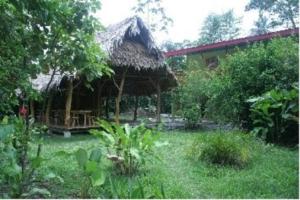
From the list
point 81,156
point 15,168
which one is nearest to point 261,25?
point 81,156

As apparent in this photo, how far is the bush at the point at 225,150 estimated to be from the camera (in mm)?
6039

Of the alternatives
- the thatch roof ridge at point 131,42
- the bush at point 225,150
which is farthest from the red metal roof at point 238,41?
the bush at point 225,150

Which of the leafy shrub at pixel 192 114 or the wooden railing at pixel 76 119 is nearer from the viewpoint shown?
the wooden railing at pixel 76 119

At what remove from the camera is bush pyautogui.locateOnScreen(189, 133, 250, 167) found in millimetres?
6039

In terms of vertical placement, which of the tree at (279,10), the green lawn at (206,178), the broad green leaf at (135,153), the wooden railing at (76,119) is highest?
the tree at (279,10)

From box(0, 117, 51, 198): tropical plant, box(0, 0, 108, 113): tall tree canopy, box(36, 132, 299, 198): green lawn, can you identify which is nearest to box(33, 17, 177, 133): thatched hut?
box(36, 132, 299, 198): green lawn

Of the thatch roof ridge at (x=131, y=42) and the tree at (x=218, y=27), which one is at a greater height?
the tree at (x=218, y=27)

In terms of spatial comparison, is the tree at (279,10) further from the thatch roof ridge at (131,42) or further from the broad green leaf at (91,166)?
the broad green leaf at (91,166)

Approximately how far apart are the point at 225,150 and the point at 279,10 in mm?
17981

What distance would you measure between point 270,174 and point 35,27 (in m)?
3.74

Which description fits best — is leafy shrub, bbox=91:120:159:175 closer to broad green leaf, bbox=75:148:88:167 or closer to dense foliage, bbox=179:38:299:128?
broad green leaf, bbox=75:148:88:167

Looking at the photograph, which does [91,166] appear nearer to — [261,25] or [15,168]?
[15,168]

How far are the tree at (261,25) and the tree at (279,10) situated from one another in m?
1.22

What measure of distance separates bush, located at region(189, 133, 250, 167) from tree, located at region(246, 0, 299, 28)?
15604mm
